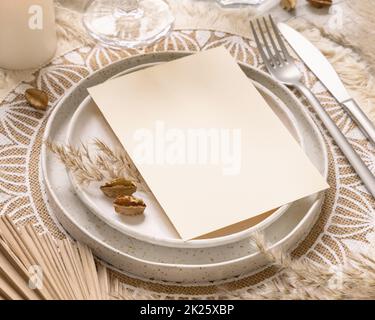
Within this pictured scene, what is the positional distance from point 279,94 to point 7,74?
1.06 feet

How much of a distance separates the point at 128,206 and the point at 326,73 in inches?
13.0

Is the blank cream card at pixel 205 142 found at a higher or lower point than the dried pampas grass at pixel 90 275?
higher

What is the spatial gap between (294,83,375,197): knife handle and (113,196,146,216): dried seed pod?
0.24 meters

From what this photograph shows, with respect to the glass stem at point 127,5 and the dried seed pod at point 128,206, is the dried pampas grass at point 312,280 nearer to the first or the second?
the dried seed pod at point 128,206

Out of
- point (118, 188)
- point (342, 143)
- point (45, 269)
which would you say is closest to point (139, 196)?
point (118, 188)

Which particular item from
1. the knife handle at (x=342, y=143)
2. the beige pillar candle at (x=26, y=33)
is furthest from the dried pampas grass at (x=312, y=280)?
the beige pillar candle at (x=26, y=33)

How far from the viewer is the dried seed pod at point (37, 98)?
0.91 meters

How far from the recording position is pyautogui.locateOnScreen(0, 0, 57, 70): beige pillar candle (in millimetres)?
920

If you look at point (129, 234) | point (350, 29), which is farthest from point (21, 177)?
point (350, 29)

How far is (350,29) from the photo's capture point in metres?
1.05

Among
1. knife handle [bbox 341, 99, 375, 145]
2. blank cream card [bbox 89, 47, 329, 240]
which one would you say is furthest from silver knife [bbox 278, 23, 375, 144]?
blank cream card [bbox 89, 47, 329, 240]

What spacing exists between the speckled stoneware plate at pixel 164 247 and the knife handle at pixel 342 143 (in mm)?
37

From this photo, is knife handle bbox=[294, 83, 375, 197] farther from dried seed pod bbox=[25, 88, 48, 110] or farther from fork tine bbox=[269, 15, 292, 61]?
dried seed pod bbox=[25, 88, 48, 110]
